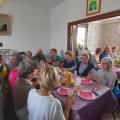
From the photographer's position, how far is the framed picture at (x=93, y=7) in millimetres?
3033

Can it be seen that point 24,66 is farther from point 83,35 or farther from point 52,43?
point 83,35

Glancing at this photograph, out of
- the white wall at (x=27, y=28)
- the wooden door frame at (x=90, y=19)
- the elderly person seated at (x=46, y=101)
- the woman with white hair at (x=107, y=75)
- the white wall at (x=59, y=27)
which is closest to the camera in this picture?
the elderly person seated at (x=46, y=101)

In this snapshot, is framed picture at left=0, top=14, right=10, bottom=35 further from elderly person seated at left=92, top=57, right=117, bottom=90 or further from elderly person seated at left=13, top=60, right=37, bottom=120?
elderly person seated at left=92, top=57, right=117, bottom=90

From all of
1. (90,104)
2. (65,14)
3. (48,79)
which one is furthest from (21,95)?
(65,14)

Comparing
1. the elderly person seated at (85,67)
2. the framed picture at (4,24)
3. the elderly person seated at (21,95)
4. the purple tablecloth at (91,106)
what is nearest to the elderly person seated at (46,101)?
the purple tablecloth at (91,106)

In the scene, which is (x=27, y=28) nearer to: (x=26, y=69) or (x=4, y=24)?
(x=4, y=24)

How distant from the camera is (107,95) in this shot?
5.87ft

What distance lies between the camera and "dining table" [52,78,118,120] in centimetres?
135

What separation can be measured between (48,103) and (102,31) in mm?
6145

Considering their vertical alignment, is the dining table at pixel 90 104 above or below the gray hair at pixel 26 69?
below

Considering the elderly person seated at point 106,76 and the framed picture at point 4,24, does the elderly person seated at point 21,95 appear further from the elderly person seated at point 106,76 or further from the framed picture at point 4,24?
the framed picture at point 4,24

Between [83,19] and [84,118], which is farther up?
[83,19]

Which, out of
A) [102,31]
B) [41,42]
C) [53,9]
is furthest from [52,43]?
[102,31]

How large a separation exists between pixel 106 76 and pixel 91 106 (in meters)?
0.87
